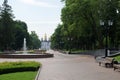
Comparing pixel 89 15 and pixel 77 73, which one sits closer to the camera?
pixel 77 73

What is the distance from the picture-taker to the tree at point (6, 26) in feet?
333

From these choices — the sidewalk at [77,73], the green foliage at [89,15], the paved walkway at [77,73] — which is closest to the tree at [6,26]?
the green foliage at [89,15]

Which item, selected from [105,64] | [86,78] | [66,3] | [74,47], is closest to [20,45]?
[74,47]

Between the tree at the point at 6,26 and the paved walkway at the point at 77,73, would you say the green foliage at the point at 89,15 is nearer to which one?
the tree at the point at 6,26

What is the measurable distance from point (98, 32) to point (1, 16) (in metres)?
43.4

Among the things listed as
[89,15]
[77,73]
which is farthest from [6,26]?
[77,73]

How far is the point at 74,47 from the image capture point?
11644 centimetres

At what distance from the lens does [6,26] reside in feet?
337

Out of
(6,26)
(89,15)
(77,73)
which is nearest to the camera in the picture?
(77,73)

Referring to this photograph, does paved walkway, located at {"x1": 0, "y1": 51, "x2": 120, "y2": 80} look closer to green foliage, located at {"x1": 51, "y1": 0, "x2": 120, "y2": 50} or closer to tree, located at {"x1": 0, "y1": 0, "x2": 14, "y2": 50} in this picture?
green foliage, located at {"x1": 51, "y1": 0, "x2": 120, "y2": 50}

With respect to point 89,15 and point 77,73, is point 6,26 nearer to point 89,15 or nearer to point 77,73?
point 89,15

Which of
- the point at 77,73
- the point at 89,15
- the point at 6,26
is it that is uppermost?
the point at 6,26

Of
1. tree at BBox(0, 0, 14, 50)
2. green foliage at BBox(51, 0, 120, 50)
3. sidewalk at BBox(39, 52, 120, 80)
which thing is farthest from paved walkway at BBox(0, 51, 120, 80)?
tree at BBox(0, 0, 14, 50)

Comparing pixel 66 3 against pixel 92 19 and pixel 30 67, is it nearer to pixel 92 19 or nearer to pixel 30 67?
pixel 92 19
